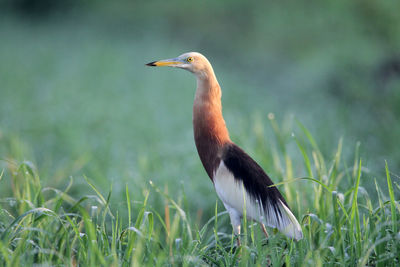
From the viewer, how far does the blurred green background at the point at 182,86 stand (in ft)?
13.3

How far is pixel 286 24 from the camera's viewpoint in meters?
8.59

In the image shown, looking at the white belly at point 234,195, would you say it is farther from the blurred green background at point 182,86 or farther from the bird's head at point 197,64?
the blurred green background at point 182,86

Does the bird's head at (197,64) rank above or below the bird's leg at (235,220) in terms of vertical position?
above

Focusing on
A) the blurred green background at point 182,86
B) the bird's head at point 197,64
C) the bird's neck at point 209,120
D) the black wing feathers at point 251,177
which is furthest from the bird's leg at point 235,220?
the blurred green background at point 182,86

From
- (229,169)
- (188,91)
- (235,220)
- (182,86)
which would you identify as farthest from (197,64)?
(182,86)

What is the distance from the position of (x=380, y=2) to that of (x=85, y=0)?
9.74 metres

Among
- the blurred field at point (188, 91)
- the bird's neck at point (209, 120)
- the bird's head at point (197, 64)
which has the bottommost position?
the blurred field at point (188, 91)

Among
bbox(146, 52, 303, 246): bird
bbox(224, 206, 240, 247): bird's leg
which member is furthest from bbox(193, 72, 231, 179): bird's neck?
bbox(224, 206, 240, 247): bird's leg

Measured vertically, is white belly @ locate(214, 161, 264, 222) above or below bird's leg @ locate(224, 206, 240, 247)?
above

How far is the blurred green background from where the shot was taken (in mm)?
4047

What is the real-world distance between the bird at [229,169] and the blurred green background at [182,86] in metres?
0.82

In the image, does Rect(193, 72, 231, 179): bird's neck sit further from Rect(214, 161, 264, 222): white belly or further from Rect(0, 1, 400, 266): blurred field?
Rect(0, 1, 400, 266): blurred field

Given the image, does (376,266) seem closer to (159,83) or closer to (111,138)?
(111,138)

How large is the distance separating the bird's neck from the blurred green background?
0.80 m
